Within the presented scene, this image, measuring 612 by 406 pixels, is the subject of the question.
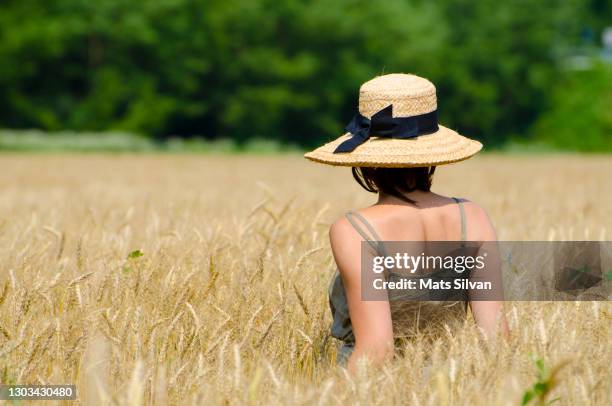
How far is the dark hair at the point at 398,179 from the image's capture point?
252 centimetres

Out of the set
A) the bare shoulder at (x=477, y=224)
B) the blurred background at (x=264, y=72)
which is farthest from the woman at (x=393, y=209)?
the blurred background at (x=264, y=72)

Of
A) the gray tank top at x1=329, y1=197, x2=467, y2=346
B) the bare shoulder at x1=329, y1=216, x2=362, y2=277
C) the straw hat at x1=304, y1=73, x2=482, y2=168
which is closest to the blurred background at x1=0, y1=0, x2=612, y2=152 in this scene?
the gray tank top at x1=329, y1=197, x2=467, y2=346

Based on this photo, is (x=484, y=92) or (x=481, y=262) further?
(x=484, y=92)

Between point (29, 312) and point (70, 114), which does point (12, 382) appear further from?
point (70, 114)

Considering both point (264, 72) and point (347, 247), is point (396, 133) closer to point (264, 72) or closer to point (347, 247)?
point (347, 247)

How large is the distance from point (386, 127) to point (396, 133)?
0.03 metres

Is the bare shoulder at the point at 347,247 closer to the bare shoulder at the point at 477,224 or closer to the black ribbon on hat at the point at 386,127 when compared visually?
the black ribbon on hat at the point at 386,127

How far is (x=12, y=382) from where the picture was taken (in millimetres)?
2467

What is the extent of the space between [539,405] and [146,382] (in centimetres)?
101

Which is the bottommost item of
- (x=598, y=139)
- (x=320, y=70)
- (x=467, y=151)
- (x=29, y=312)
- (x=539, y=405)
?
(x=539, y=405)

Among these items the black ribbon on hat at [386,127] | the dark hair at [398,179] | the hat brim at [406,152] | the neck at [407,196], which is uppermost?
the black ribbon on hat at [386,127]

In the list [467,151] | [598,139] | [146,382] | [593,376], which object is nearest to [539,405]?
[593,376]

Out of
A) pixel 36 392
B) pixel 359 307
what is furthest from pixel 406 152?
pixel 36 392

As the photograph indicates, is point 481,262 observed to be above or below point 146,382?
above
